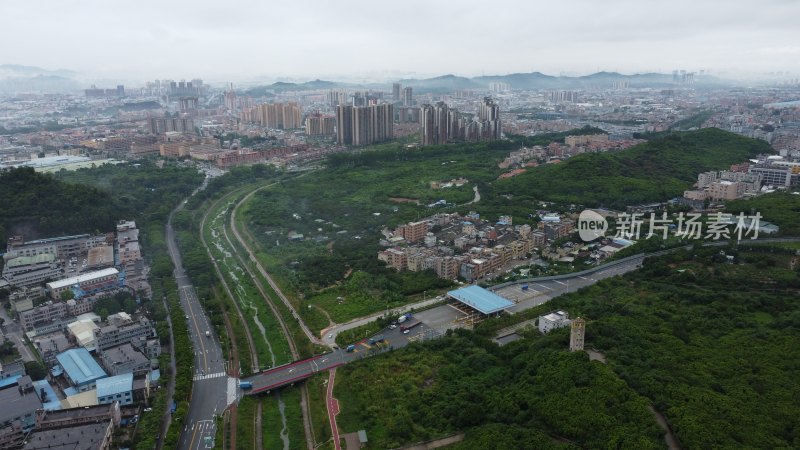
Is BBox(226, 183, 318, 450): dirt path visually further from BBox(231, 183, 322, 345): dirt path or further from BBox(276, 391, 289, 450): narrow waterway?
BBox(276, 391, 289, 450): narrow waterway

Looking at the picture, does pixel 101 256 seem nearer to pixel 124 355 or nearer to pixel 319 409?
pixel 124 355

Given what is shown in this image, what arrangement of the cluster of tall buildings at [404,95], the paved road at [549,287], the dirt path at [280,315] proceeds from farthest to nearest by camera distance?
1. the cluster of tall buildings at [404,95]
2. the paved road at [549,287]
3. the dirt path at [280,315]

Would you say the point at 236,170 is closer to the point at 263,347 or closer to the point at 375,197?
the point at 375,197

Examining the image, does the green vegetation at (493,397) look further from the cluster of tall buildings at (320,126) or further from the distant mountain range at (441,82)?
the distant mountain range at (441,82)

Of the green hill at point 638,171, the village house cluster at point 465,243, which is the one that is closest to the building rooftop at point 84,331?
the village house cluster at point 465,243

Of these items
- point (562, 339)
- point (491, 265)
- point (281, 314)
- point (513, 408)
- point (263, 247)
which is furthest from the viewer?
point (263, 247)

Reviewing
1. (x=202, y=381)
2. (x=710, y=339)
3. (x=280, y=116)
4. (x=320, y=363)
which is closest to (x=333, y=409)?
(x=320, y=363)

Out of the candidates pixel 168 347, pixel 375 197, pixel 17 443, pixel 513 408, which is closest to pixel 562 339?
pixel 513 408
